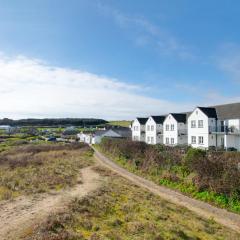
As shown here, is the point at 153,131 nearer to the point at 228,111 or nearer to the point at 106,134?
the point at 228,111

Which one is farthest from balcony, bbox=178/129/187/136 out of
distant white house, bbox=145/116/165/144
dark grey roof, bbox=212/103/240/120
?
dark grey roof, bbox=212/103/240/120

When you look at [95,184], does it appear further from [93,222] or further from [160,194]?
[93,222]

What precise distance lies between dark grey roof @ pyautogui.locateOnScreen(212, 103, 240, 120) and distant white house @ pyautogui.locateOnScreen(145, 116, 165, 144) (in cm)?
1513

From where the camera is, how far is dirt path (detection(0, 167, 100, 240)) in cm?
1297

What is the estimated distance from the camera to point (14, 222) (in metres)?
14.0

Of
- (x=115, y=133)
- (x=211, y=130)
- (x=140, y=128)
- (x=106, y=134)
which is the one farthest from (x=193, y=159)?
(x=115, y=133)

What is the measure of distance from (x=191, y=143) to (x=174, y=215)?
36154mm

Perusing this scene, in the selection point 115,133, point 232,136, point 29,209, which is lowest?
point 29,209

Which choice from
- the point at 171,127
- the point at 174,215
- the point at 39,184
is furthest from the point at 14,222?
the point at 171,127

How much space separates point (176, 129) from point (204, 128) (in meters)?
7.98

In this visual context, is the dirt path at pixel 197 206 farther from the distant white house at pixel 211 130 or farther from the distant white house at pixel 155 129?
the distant white house at pixel 155 129

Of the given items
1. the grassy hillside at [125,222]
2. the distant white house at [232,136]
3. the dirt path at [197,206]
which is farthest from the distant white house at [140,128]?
the grassy hillside at [125,222]

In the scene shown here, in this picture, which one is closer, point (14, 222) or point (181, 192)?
point (14, 222)

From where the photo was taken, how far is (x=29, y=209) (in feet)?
53.5
